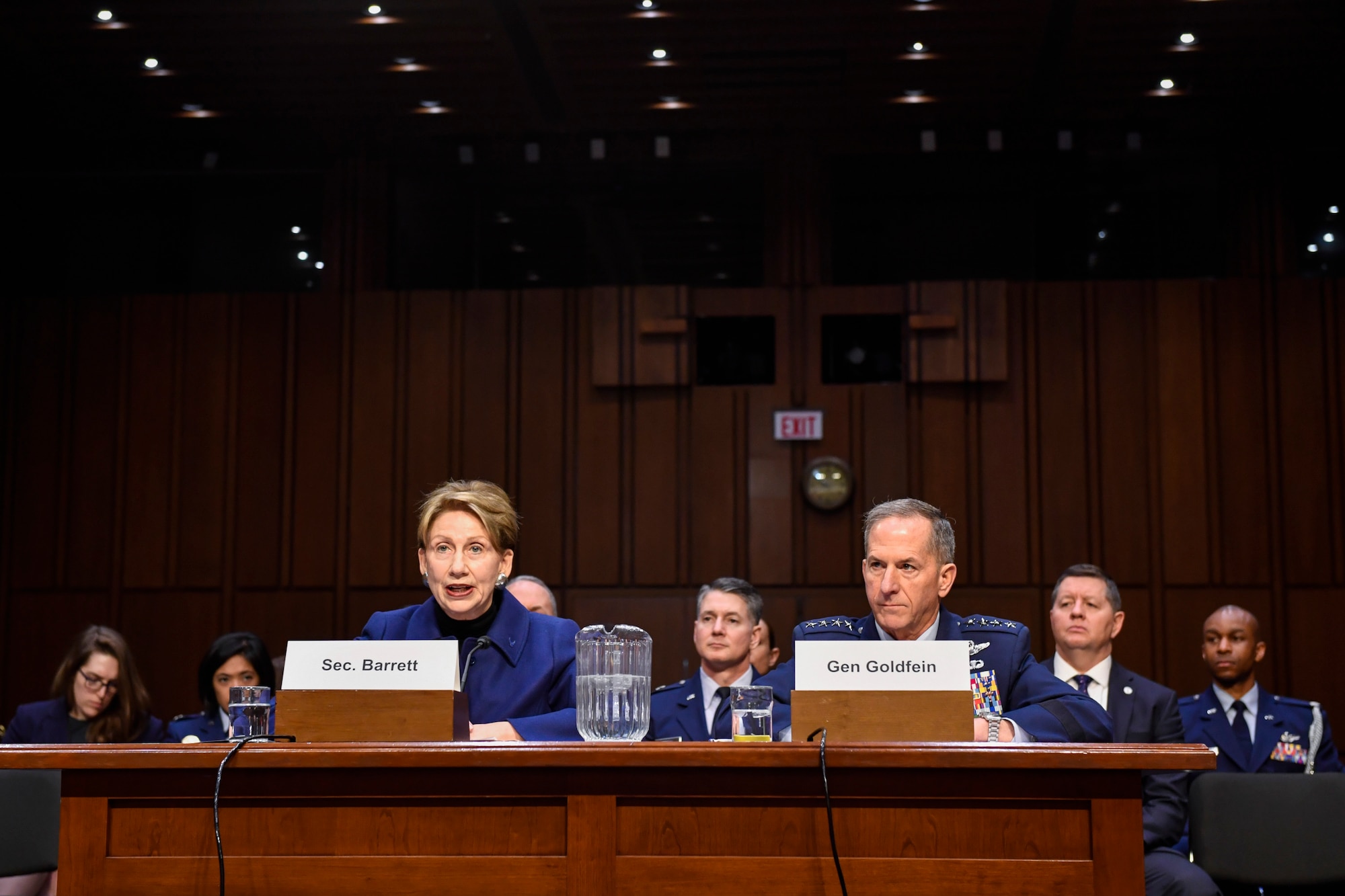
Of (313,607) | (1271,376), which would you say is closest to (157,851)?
(313,607)

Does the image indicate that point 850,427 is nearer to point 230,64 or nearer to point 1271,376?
point 1271,376

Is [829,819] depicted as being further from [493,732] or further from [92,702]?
[92,702]

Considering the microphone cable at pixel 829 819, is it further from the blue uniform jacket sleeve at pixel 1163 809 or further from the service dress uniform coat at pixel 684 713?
the blue uniform jacket sleeve at pixel 1163 809

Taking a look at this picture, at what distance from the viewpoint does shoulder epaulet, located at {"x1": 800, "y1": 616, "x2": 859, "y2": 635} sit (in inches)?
113

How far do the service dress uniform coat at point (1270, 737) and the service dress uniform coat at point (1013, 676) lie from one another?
286 centimetres

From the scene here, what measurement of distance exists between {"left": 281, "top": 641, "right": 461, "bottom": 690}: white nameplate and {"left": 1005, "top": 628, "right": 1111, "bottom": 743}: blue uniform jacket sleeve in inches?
44.4

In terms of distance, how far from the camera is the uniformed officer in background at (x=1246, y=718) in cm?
520

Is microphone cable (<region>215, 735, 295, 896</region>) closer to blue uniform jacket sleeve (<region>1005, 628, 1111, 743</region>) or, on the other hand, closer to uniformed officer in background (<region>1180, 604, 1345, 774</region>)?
Result: blue uniform jacket sleeve (<region>1005, 628, 1111, 743</region>)

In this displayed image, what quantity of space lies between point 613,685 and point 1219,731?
3.74 meters

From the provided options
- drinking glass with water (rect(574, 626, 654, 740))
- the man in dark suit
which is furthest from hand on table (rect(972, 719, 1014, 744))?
the man in dark suit

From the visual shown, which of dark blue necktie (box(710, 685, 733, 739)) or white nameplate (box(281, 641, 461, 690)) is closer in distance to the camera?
white nameplate (box(281, 641, 461, 690))

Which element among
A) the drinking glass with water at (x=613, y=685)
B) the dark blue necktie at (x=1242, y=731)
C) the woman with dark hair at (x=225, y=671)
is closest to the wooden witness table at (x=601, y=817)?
the drinking glass with water at (x=613, y=685)

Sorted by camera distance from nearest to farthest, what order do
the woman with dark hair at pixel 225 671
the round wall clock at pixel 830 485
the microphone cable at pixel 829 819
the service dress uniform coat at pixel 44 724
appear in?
1. the microphone cable at pixel 829 819
2. the woman with dark hair at pixel 225 671
3. the service dress uniform coat at pixel 44 724
4. the round wall clock at pixel 830 485

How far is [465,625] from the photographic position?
2.86 m
